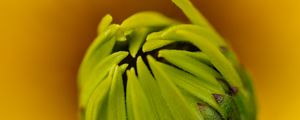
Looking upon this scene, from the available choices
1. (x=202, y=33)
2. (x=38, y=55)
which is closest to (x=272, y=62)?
(x=202, y=33)

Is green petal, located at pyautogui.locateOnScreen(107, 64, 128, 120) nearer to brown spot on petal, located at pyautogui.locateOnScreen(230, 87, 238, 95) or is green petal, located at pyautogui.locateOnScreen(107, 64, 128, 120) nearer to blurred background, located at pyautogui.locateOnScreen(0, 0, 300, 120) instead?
brown spot on petal, located at pyautogui.locateOnScreen(230, 87, 238, 95)

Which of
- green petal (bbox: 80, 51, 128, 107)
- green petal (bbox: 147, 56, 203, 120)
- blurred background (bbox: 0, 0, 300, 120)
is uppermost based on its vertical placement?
blurred background (bbox: 0, 0, 300, 120)

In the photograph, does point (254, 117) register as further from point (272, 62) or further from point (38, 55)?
point (38, 55)

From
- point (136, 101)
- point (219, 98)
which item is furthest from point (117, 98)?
point (219, 98)

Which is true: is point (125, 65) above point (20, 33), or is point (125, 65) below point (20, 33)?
below

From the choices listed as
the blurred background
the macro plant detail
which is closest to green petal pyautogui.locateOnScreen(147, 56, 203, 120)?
the macro plant detail

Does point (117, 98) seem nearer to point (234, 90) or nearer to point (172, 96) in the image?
point (172, 96)

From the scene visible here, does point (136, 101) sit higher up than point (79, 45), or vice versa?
point (79, 45)
